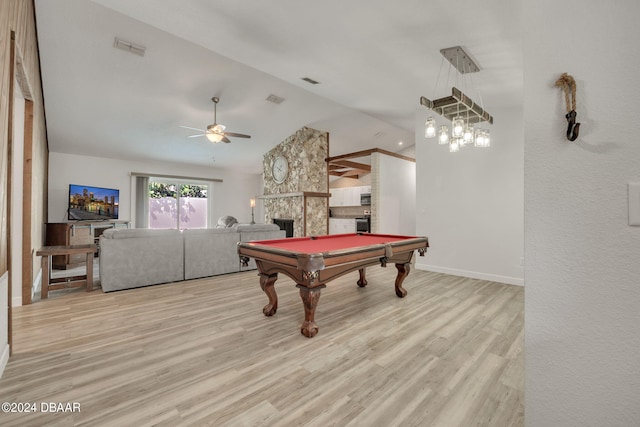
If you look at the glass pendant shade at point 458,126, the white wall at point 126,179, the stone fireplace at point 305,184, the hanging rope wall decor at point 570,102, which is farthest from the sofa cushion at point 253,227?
the white wall at point 126,179

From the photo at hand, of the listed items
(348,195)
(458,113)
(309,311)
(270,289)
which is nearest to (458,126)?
(458,113)

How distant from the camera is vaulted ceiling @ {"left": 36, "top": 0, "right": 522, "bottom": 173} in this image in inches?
103

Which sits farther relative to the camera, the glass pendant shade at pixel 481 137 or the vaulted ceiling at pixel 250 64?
the glass pendant shade at pixel 481 137

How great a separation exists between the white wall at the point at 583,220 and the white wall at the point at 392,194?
19.2ft

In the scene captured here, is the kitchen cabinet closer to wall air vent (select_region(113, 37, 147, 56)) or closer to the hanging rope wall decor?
wall air vent (select_region(113, 37, 147, 56))

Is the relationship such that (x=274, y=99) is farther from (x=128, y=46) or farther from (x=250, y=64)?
(x=128, y=46)

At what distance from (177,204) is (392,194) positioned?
6.37 meters

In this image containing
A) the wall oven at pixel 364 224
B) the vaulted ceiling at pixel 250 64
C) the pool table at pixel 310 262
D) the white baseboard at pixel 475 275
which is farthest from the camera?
the wall oven at pixel 364 224

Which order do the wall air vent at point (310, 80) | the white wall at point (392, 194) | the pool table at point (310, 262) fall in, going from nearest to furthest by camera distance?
the pool table at point (310, 262) → the wall air vent at point (310, 80) → the white wall at point (392, 194)

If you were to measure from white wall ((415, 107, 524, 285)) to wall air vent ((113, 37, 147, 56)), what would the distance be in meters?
4.46

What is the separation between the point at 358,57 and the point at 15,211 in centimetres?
414

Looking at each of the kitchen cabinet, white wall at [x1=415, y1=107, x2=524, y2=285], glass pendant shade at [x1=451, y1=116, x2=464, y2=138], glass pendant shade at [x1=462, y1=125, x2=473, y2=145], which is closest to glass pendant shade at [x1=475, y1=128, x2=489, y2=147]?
glass pendant shade at [x1=462, y1=125, x2=473, y2=145]

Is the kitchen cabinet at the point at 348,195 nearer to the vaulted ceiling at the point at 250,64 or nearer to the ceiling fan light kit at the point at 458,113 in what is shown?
the vaulted ceiling at the point at 250,64

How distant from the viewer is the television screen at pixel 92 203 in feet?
20.7
